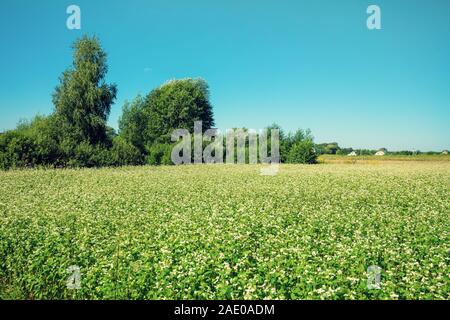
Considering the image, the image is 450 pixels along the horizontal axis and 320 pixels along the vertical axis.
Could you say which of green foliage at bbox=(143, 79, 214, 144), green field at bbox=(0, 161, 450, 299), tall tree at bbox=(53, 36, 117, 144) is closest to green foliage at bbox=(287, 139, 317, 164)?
green foliage at bbox=(143, 79, 214, 144)

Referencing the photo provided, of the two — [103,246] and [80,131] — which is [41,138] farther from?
[103,246]

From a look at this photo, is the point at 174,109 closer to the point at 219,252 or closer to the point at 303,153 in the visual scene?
the point at 303,153

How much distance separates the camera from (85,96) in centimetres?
4284

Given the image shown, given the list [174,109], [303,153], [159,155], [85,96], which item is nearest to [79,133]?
[85,96]

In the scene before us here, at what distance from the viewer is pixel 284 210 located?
14.0m

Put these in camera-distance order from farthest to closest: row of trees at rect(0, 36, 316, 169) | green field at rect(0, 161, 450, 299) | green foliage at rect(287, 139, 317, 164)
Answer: green foliage at rect(287, 139, 317, 164) < row of trees at rect(0, 36, 316, 169) < green field at rect(0, 161, 450, 299)

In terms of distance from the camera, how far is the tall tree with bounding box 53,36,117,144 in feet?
138

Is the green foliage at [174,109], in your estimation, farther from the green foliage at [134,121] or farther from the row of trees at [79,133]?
the row of trees at [79,133]

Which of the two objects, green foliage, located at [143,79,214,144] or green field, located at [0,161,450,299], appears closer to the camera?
green field, located at [0,161,450,299]

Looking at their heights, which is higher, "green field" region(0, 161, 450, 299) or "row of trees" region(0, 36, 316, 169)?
"row of trees" region(0, 36, 316, 169)

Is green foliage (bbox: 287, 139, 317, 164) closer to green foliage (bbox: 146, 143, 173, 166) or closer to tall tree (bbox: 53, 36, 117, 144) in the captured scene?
green foliage (bbox: 146, 143, 173, 166)

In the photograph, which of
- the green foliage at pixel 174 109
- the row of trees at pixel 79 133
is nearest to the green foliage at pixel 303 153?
the green foliage at pixel 174 109

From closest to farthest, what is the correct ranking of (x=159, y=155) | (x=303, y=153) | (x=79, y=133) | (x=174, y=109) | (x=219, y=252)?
(x=219, y=252), (x=79, y=133), (x=159, y=155), (x=174, y=109), (x=303, y=153)

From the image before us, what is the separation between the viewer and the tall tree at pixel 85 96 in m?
42.1
